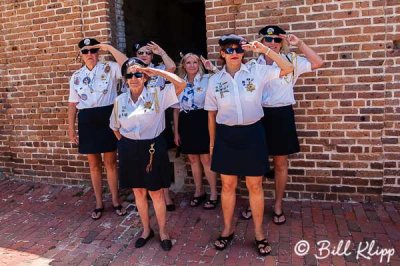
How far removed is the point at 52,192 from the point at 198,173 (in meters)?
2.25

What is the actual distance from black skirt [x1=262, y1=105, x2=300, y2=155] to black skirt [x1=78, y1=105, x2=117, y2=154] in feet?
5.72

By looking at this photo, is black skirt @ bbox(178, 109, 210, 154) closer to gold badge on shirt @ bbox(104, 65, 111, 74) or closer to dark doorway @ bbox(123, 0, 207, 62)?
gold badge on shirt @ bbox(104, 65, 111, 74)

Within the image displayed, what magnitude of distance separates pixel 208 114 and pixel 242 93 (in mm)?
477

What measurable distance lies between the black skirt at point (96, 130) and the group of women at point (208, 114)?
0.04 ft

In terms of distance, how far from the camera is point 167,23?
8109mm

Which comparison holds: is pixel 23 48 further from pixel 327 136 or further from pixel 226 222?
pixel 327 136

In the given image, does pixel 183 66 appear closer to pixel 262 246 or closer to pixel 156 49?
pixel 156 49

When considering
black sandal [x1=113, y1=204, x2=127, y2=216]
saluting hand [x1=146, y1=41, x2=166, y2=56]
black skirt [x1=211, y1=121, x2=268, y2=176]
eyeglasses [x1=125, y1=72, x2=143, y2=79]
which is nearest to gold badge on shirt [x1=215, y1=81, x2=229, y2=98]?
black skirt [x1=211, y1=121, x2=268, y2=176]

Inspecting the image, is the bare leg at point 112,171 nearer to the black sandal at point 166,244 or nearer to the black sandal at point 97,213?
the black sandal at point 97,213

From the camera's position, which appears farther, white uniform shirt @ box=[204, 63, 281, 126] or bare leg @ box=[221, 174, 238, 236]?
bare leg @ box=[221, 174, 238, 236]

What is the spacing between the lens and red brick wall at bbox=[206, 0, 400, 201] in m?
4.11

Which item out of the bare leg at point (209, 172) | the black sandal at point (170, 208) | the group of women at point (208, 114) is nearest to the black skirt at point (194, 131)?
Result: the group of women at point (208, 114)

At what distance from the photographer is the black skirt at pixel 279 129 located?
3.87m

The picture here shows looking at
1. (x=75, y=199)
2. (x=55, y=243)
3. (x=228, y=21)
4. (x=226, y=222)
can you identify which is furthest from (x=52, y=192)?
(x=228, y=21)
